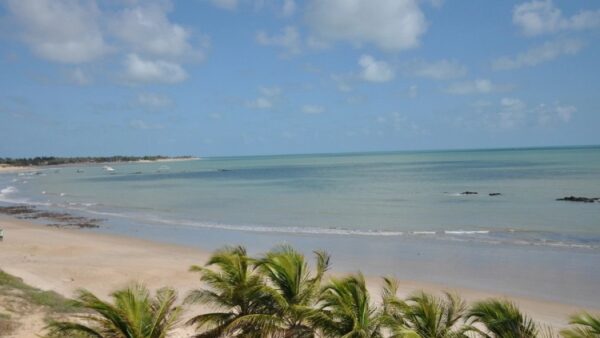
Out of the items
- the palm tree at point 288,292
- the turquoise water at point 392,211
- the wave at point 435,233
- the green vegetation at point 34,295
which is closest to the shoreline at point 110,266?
the green vegetation at point 34,295

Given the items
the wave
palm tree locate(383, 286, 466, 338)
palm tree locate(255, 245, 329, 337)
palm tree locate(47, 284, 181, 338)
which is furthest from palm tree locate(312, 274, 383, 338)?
the wave

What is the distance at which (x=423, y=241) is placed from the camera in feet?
81.7

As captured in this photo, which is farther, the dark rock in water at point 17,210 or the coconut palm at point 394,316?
the dark rock in water at point 17,210

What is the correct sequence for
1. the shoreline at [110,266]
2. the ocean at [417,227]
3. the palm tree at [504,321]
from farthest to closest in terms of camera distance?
the ocean at [417,227] → the shoreline at [110,266] → the palm tree at [504,321]

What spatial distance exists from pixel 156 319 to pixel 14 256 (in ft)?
55.0

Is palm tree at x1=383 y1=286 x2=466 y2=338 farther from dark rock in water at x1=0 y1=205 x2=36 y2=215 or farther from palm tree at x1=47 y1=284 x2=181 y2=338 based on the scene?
dark rock in water at x1=0 y1=205 x2=36 y2=215

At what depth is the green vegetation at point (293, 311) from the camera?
652 centimetres

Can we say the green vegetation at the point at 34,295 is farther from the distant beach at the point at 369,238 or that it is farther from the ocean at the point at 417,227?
the ocean at the point at 417,227

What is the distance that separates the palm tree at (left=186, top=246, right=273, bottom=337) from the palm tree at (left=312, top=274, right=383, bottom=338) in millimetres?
912

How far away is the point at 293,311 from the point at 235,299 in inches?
37.5

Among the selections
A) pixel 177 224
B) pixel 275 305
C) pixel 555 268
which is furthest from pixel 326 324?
pixel 177 224

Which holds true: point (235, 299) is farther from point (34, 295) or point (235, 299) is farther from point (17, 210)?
point (17, 210)

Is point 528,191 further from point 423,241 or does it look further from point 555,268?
point 555,268

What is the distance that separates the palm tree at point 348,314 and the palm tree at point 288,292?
0.34 m
